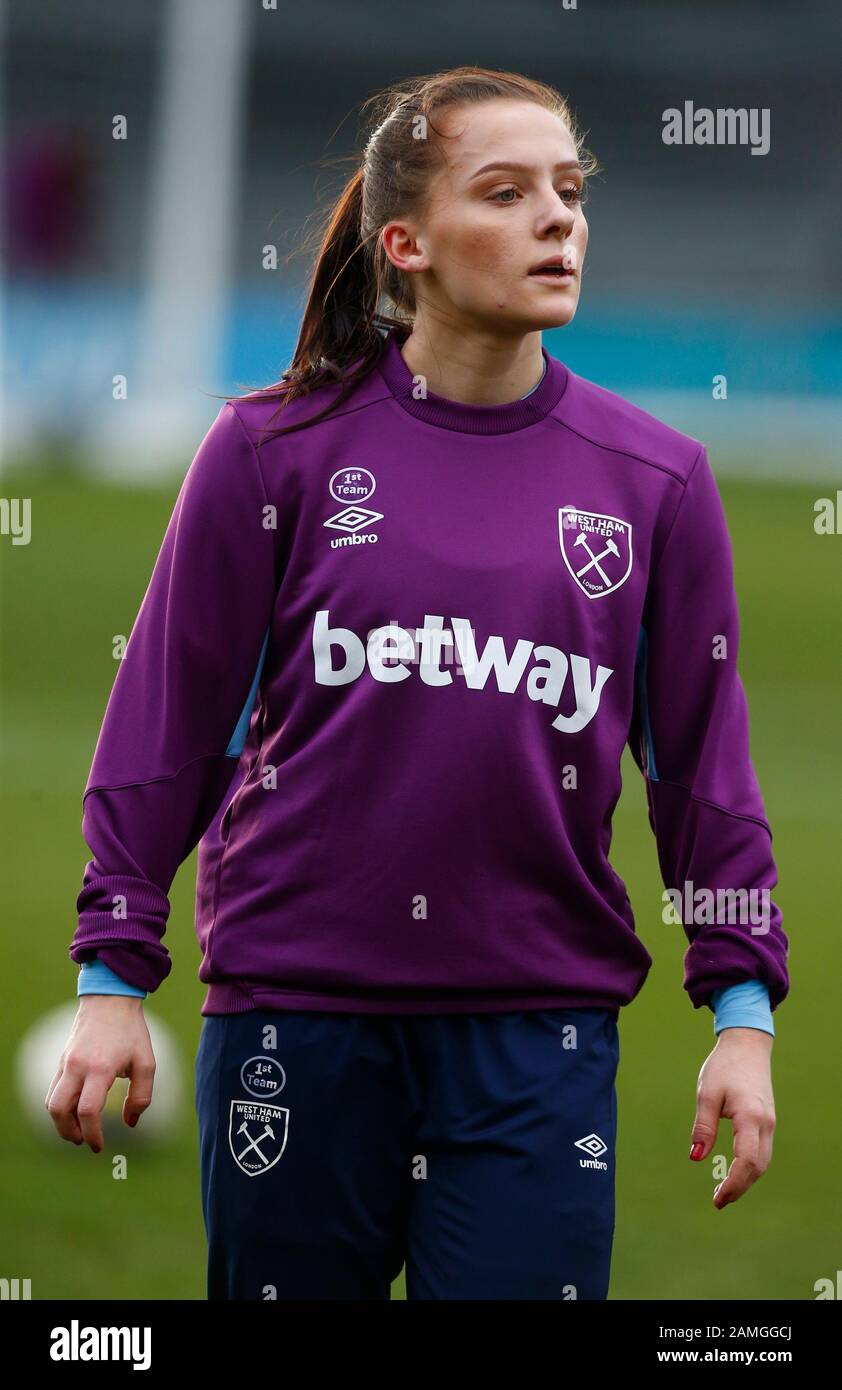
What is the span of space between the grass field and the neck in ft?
1.34

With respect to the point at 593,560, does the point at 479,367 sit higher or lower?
higher

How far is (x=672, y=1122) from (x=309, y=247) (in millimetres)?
3197

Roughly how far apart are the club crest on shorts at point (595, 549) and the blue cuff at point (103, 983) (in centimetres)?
75

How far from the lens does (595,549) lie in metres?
2.60

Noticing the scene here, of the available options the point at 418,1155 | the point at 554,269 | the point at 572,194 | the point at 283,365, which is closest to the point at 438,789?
the point at 418,1155

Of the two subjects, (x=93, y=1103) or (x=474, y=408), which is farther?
(x=474, y=408)

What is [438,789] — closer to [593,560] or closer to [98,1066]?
[593,560]

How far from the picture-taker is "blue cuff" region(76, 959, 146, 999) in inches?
98.7

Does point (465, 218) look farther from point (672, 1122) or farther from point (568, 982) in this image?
point (672, 1122)

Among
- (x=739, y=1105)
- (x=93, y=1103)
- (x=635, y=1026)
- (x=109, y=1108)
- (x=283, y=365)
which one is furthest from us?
(x=635, y=1026)

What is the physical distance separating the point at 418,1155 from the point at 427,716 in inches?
21.7

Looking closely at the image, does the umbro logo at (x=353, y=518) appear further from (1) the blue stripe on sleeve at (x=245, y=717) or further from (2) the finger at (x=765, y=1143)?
(2) the finger at (x=765, y=1143)

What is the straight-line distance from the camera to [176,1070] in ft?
17.8

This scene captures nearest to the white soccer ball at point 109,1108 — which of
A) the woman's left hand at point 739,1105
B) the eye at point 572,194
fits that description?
the woman's left hand at point 739,1105
